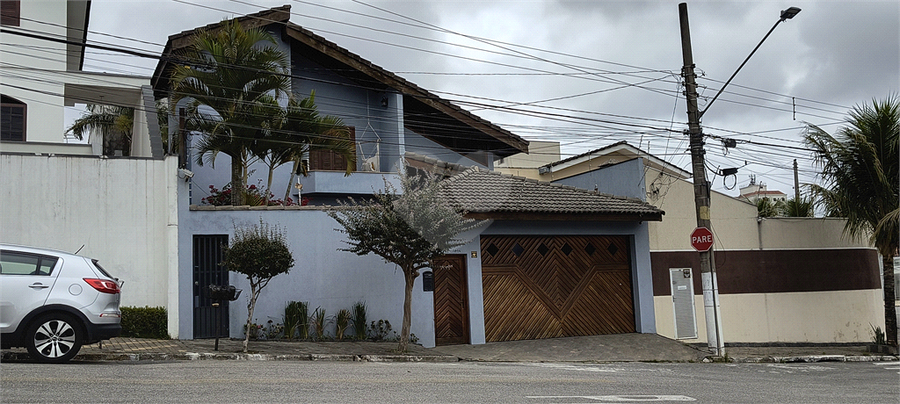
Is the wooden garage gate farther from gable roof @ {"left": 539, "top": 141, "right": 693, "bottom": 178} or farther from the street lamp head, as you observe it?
the street lamp head

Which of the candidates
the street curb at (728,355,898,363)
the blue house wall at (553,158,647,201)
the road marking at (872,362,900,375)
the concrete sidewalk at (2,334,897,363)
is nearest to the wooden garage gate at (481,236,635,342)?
the concrete sidewalk at (2,334,897,363)

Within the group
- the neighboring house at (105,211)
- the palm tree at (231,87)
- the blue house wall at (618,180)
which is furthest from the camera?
the blue house wall at (618,180)

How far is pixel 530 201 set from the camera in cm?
1844

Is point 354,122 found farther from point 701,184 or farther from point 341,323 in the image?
point 701,184

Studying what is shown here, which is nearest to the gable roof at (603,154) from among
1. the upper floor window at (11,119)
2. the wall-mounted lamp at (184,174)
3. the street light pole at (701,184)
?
the street light pole at (701,184)

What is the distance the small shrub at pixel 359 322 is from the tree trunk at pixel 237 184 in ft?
12.1

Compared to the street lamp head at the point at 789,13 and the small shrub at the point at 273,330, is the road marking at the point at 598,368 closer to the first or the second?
the small shrub at the point at 273,330

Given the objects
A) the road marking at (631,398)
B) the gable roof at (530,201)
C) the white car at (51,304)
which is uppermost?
the gable roof at (530,201)

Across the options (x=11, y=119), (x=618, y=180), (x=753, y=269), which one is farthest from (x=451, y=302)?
(x=11, y=119)

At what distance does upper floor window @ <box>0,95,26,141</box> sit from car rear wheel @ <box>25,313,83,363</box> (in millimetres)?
13461

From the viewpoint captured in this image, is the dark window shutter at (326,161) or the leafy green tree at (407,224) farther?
the dark window shutter at (326,161)

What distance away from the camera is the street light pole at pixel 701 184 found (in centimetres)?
1670

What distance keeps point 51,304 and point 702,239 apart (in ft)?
40.5

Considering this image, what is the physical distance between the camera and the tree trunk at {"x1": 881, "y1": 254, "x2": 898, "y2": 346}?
1873cm
